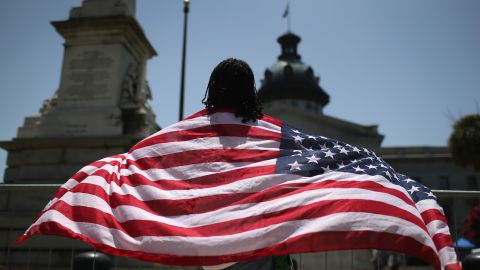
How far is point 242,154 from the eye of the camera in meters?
2.99

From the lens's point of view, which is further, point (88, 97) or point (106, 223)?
point (88, 97)

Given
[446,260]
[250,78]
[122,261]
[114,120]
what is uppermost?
[114,120]

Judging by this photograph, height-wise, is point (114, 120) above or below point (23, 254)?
above

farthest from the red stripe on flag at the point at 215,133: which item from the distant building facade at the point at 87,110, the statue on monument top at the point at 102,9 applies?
the statue on monument top at the point at 102,9

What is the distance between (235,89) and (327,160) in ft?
2.66

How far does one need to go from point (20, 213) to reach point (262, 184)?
7.43 metres

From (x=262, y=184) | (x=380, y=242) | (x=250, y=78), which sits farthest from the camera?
(x=250, y=78)

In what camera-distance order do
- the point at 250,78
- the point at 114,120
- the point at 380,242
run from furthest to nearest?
1. the point at 114,120
2. the point at 250,78
3. the point at 380,242

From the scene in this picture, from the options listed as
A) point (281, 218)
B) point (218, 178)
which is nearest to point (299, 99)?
point (218, 178)

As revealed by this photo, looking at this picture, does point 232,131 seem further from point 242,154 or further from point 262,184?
point 262,184

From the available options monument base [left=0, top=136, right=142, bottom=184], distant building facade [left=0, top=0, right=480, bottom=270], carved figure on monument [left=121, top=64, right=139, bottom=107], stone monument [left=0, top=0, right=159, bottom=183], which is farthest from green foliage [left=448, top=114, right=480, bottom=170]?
monument base [left=0, top=136, right=142, bottom=184]

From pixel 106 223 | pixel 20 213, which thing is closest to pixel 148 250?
pixel 106 223

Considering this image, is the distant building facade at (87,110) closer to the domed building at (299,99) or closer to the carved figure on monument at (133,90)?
the carved figure on monument at (133,90)

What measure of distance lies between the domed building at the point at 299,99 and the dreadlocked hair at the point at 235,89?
162ft
